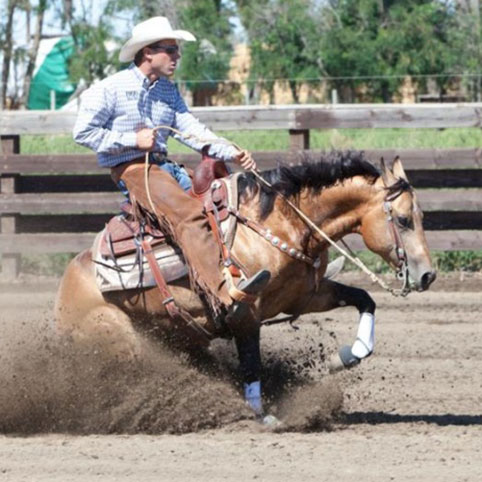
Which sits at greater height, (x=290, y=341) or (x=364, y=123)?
(x=364, y=123)

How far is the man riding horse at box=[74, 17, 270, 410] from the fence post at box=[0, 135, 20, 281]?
21.0 ft

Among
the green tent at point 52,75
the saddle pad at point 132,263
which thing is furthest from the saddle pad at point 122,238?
the green tent at point 52,75

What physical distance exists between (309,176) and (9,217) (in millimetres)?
7205

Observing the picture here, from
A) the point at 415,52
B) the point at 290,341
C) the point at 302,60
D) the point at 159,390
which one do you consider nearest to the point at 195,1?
the point at 302,60

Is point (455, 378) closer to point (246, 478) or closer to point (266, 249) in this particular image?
point (266, 249)

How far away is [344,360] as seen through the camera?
Answer: 6.75m

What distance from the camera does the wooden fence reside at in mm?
12648

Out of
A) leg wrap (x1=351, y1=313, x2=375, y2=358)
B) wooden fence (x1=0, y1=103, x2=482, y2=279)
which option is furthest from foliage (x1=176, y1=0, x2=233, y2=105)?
leg wrap (x1=351, y1=313, x2=375, y2=358)

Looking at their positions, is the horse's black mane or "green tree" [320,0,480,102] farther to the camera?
"green tree" [320,0,480,102]

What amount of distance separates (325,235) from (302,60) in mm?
29803

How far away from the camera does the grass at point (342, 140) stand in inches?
704

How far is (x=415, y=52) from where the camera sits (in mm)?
34375

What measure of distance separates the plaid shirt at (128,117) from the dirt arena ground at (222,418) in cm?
114

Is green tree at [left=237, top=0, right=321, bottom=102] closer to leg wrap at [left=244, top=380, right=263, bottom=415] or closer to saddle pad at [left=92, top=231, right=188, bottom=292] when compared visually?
saddle pad at [left=92, top=231, right=188, bottom=292]
